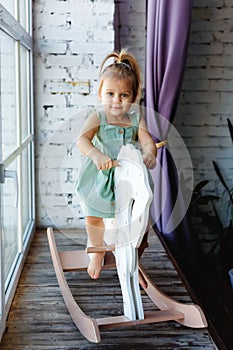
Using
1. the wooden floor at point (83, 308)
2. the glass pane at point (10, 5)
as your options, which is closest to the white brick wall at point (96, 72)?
the glass pane at point (10, 5)

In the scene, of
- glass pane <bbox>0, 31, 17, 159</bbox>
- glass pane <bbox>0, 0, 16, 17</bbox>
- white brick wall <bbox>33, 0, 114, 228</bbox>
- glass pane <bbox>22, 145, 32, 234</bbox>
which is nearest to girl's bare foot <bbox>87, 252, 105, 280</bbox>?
glass pane <bbox>0, 31, 17, 159</bbox>

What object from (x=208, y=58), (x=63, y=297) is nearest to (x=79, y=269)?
(x=63, y=297)

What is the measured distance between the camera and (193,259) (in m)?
2.95

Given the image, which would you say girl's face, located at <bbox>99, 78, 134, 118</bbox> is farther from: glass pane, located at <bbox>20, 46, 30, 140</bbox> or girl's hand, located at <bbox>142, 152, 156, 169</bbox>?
glass pane, located at <bbox>20, 46, 30, 140</bbox>

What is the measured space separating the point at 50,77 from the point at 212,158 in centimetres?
127

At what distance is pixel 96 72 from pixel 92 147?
1199 millimetres

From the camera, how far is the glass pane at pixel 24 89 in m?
2.66

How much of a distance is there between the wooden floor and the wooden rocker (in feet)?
0.19

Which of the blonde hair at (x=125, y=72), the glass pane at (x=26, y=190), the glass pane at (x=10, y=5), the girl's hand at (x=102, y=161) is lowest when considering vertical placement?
the glass pane at (x=26, y=190)

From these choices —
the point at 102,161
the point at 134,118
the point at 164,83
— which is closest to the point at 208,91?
the point at 164,83

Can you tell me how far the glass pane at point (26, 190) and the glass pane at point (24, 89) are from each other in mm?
138

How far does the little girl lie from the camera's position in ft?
6.03

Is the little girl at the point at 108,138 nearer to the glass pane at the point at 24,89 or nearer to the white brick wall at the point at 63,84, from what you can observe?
the glass pane at the point at 24,89

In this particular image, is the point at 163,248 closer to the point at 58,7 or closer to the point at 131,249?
the point at 131,249
